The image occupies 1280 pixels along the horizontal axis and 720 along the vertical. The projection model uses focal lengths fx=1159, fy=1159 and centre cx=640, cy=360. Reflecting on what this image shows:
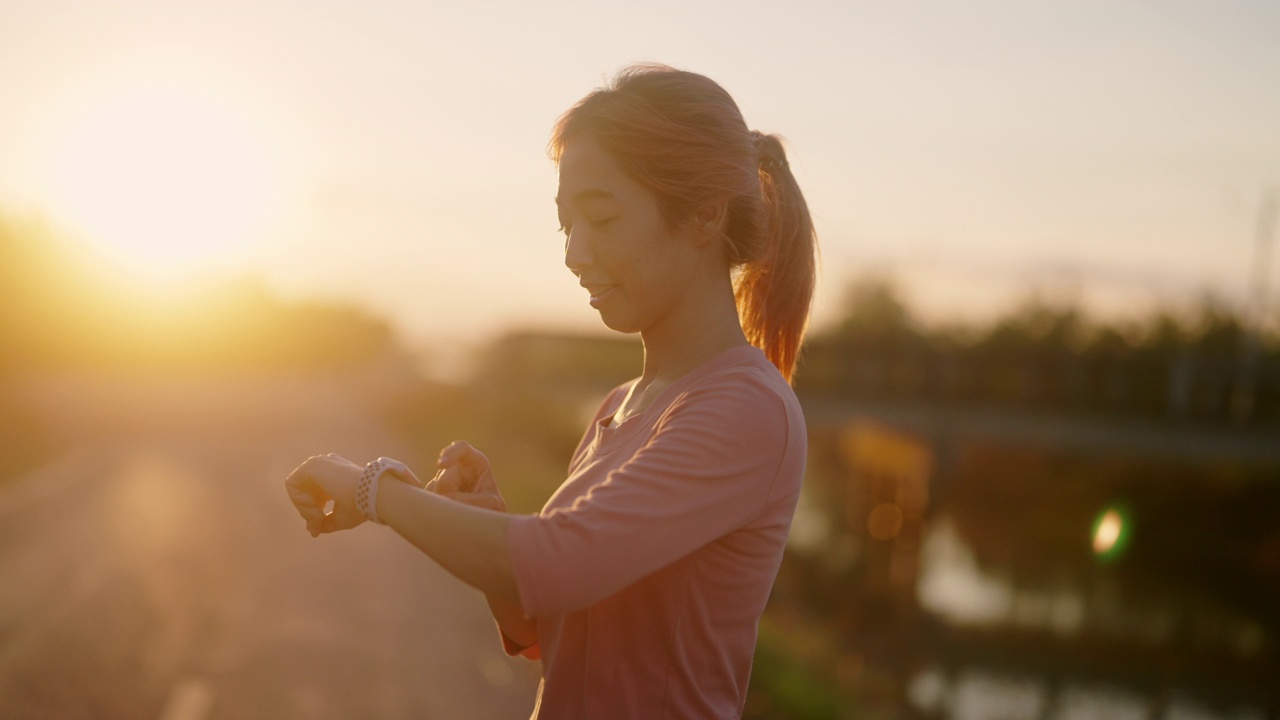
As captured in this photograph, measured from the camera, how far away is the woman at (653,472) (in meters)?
1.64

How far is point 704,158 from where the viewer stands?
1936 mm

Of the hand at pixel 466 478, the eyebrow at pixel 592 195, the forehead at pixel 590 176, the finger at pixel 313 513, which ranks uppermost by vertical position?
the forehead at pixel 590 176

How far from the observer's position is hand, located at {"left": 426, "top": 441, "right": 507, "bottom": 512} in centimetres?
206

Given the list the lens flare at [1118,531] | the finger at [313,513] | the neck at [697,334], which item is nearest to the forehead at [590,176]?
the neck at [697,334]

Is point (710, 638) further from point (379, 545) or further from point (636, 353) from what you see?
point (636, 353)

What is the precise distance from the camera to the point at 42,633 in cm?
1042

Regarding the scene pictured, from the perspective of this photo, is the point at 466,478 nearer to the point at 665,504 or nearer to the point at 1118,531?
the point at 665,504

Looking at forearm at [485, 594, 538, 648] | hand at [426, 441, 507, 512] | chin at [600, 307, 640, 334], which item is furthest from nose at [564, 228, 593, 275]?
forearm at [485, 594, 538, 648]

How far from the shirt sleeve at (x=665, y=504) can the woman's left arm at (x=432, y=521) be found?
0.04 metres

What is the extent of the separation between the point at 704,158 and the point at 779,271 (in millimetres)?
386

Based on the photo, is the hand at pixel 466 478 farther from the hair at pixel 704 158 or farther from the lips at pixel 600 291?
the hair at pixel 704 158

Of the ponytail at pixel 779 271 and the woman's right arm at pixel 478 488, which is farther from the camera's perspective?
the ponytail at pixel 779 271

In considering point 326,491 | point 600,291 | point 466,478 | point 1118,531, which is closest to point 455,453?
point 466,478

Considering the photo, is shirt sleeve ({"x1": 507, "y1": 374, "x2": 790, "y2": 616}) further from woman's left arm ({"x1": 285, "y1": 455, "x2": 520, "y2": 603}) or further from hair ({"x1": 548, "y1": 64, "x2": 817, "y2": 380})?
hair ({"x1": 548, "y1": 64, "x2": 817, "y2": 380})
